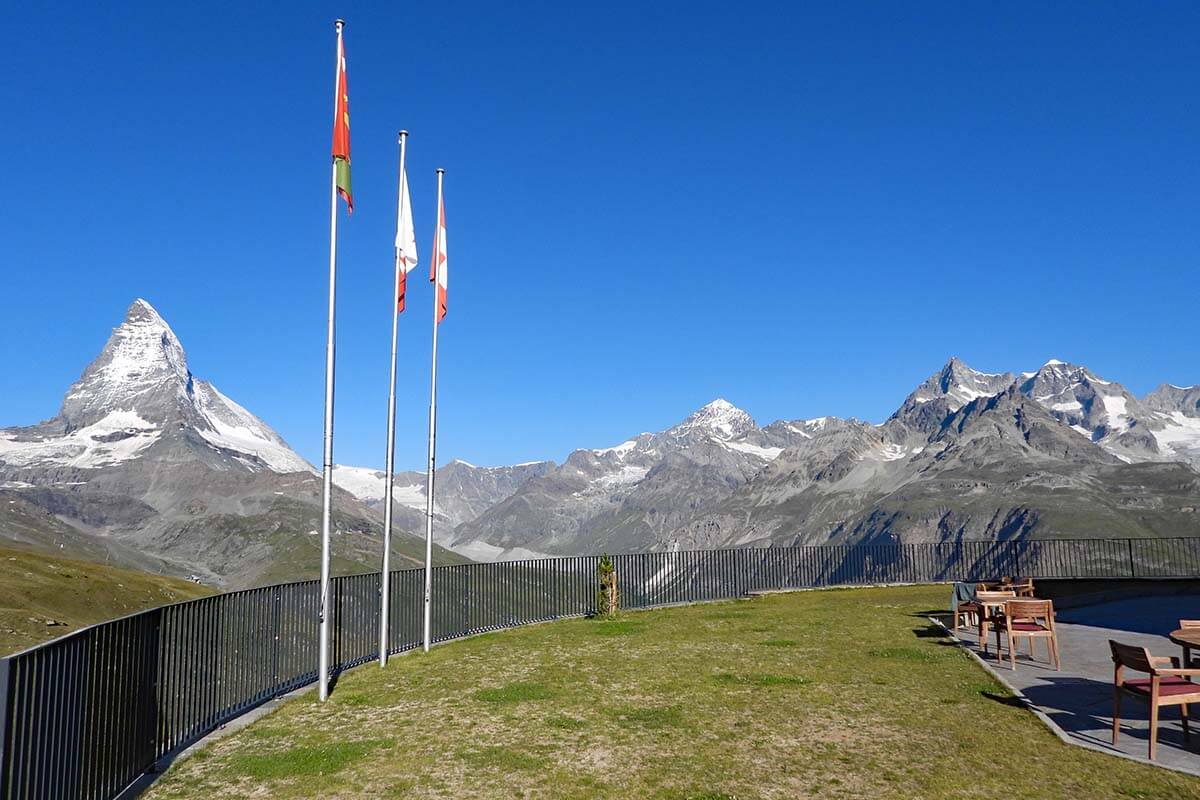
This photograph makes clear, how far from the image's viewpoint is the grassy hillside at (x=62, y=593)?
210ft

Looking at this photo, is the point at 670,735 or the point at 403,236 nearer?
the point at 670,735

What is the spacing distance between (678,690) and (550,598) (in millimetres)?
14004

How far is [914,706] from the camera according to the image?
41.8 ft

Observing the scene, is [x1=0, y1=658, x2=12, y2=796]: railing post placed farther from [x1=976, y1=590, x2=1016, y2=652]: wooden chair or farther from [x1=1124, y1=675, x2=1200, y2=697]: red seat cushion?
[x1=976, y1=590, x2=1016, y2=652]: wooden chair

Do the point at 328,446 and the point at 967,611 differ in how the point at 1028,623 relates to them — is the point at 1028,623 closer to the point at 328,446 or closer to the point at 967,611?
the point at 967,611

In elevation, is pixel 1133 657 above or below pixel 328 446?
below

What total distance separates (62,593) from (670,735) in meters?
104

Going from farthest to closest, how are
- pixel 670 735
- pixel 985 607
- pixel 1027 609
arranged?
pixel 985 607, pixel 1027 609, pixel 670 735

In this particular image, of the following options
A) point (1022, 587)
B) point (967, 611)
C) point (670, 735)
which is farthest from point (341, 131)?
point (1022, 587)

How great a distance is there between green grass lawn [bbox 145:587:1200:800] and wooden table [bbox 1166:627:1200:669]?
2093 mm

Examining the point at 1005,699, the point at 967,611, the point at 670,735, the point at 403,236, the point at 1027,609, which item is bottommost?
the point at 670,735

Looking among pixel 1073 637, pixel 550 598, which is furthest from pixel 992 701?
pixel 550 598

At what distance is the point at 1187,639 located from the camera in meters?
11.7

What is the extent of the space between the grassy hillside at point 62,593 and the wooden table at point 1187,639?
61843 mm
